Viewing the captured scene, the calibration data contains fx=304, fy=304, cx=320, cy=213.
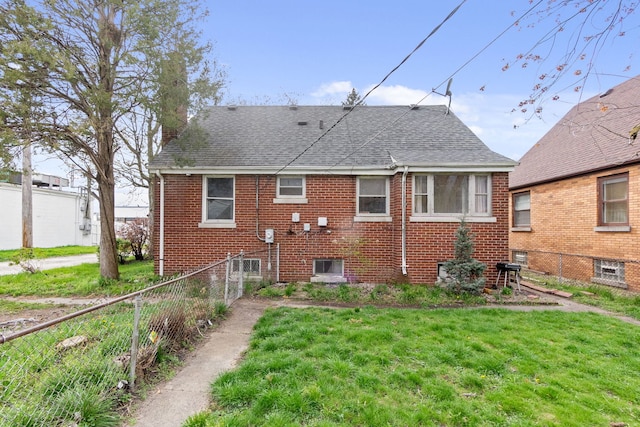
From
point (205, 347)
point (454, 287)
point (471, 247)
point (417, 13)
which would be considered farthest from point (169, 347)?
point (417, 13)

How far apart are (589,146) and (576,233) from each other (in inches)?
129

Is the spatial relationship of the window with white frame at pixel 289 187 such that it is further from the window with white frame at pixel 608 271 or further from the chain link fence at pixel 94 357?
the window with white frame at pixel 608 271

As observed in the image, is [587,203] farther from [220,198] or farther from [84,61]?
[84,61]

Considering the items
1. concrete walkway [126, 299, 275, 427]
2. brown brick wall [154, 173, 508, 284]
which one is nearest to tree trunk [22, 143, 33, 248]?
brown brick wall [154, 173, 508, 284]

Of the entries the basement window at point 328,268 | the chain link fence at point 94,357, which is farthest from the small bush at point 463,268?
the chain link fence at point 94,357

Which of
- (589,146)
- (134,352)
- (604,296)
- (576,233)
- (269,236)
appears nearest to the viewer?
(134,352)

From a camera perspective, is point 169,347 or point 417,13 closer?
point 169,347

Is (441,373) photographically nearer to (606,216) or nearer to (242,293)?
(242,293)

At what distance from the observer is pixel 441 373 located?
3.79m

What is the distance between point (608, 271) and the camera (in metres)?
9.38

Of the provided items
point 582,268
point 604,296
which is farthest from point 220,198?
point 582,268

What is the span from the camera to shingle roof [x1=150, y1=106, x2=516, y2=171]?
360 inches

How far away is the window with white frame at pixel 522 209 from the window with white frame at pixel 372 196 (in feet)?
24.9

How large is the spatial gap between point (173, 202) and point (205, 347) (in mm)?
5961
